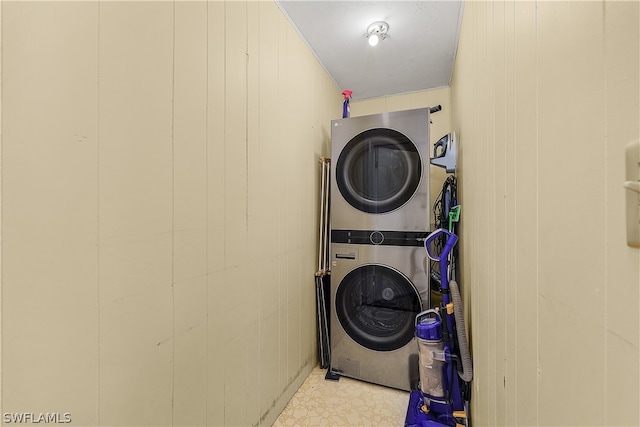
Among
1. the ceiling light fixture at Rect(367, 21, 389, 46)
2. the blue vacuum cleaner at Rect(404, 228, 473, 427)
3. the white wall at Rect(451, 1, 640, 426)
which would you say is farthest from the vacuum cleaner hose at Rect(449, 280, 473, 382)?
the ceiling light fixture at Rect(367, 21, 389, 46)

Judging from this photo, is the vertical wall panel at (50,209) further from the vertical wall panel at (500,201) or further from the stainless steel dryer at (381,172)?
the stainless steel dryer at (381,172)

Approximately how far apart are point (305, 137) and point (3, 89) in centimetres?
167

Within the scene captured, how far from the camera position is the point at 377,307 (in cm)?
220

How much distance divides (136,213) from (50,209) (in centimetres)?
22

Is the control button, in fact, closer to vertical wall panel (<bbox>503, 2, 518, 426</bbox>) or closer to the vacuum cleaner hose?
the vacuum cleaner hose

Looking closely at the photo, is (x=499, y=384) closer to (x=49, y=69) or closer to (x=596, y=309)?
(x=596, y=309)

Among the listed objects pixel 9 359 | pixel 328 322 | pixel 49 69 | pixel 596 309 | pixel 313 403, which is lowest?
pixel 313 403

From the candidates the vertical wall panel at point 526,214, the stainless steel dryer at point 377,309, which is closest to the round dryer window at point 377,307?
the stainless steel dryer at point 377,309

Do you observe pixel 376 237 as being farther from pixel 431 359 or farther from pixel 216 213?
pixel 216 213

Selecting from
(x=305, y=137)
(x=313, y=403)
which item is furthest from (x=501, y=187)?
(x=313, y=403)

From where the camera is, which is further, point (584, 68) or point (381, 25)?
point (381, 25)

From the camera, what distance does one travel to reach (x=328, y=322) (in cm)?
239

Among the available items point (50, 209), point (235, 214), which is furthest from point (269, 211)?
point (50, 209)

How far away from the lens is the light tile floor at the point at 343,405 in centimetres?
176
